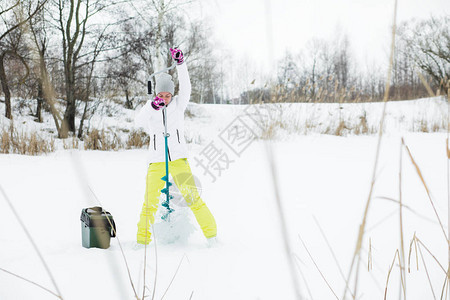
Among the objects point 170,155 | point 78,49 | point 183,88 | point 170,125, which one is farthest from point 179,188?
point 78,49

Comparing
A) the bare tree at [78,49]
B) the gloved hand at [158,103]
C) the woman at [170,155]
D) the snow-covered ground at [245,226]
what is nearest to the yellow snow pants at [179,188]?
the woman at [170,155]

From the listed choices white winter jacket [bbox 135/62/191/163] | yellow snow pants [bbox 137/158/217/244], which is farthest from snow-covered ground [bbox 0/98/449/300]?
white winter jacket [bbox 135/62/191/163]

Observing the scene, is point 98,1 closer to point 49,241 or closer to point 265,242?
point 49,241

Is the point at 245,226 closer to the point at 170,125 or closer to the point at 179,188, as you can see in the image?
the point at 179,188

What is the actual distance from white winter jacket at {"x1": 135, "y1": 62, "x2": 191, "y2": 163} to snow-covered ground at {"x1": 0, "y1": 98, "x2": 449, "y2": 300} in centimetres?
51

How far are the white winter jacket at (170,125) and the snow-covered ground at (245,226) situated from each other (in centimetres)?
51

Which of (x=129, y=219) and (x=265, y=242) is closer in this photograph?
(x=265, y=242)

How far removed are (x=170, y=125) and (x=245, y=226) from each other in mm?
814

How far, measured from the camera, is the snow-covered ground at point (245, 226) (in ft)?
3.62

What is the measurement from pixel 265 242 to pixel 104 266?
2.74ft

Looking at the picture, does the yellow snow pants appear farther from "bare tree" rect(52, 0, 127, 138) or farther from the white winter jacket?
"bare tree" rect(52, 0, 127, 138)

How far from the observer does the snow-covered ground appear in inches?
43.4

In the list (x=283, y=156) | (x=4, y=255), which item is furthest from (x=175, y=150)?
(x=283, y=156)

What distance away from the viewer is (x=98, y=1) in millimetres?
6355
